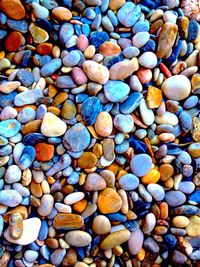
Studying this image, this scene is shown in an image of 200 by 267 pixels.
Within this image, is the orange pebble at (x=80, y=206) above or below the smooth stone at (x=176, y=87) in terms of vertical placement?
below

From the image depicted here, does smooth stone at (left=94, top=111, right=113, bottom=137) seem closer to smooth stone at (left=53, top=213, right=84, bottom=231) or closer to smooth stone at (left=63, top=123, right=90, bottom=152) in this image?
smooth stone at (left=63, top=123, right=90, bottom=152)

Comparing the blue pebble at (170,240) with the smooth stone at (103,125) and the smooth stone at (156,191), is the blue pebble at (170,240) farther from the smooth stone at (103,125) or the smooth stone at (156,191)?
the smooth stone at (103,125)

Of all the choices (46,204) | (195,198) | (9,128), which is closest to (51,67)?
(9,128)

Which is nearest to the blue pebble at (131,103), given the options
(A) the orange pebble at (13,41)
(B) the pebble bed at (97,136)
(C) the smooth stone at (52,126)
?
(B) the pebble bed at (97,136)

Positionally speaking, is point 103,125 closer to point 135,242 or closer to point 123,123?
point 123,123

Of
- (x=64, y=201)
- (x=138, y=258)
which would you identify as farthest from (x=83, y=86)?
(x=138, y=258)

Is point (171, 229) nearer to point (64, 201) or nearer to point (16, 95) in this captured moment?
point (64, 201)

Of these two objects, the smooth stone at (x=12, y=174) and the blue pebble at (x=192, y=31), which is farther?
the blue pebble at (x=192, y=31)

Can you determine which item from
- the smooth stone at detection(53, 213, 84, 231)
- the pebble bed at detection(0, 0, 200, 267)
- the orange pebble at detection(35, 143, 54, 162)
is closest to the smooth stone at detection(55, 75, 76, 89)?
the pebble bed at detection(0, 0, 200, 267)
